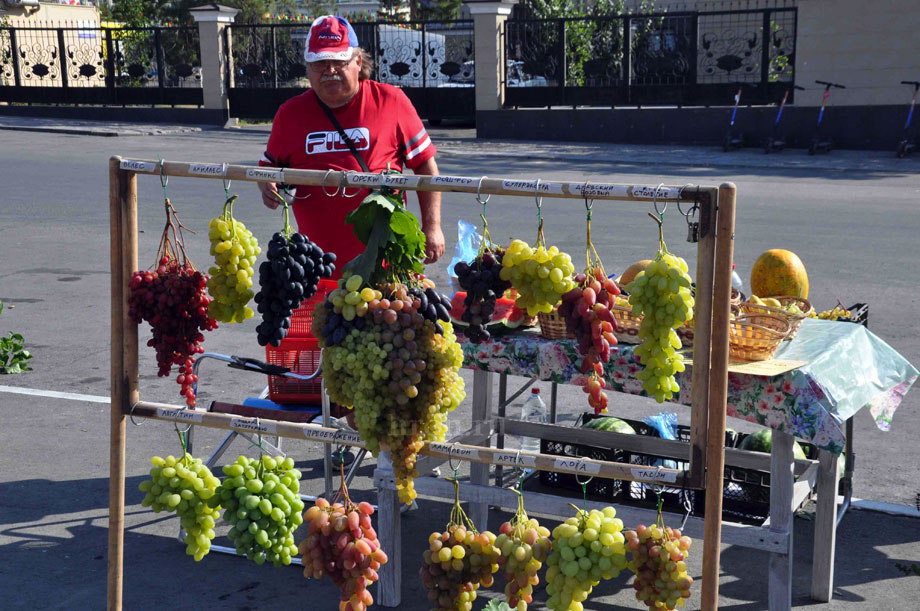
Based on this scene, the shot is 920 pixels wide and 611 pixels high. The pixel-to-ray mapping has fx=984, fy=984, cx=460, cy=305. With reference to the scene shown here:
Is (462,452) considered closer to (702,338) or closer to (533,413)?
(702,338)

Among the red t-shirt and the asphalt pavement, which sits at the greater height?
the red t-shirt

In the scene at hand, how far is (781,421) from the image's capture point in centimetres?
331

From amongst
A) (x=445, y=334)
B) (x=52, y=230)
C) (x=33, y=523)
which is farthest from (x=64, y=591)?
(x=52, y=230)

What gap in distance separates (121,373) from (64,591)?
1253 mm

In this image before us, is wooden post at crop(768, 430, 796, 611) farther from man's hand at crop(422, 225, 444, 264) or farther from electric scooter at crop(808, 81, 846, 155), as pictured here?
electric scooter at crop(808, 81, 846, 155)

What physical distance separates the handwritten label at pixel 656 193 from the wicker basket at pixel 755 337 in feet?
3.21

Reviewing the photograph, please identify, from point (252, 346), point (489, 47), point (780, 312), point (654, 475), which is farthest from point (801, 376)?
point (489, 47)

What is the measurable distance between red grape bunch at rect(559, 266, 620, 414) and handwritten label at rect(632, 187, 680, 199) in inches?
8.7

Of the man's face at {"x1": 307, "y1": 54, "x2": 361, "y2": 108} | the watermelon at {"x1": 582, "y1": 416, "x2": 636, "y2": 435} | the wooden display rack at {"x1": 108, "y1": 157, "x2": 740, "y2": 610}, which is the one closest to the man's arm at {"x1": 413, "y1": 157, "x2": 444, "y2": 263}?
the man's face at {"x1": 307, "y1": 54, "x2": 361, "y2": 108}

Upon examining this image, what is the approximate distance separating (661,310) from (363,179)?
0.92m

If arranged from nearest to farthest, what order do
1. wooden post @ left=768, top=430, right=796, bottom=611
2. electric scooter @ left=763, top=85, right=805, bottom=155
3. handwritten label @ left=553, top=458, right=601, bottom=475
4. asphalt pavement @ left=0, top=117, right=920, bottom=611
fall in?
handwritten label @ left=553, top=458, right=601, bottom=475, wooden post @ left=768, top=430, right=796, bottom=611, asphalt pavement @ left=0, top=117, right=920, bottom=611, electric scooter @ left=763, top=85, right=805, bottom=155

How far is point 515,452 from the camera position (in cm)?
Result: 282

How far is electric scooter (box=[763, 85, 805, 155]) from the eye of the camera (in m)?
18.0

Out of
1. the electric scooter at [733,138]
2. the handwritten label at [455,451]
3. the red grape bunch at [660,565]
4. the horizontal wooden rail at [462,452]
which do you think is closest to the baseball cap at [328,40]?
the horizontal wooden rail at [462,452]
